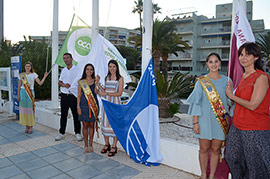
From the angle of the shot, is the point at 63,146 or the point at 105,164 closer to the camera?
the point at 105,164

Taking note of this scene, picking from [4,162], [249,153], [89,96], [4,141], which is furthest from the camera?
[4,141]

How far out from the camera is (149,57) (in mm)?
3977

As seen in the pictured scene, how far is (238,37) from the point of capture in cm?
289

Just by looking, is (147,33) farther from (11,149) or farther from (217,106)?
(11,149)

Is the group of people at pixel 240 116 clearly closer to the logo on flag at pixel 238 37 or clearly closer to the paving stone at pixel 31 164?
the logo on flag at pixel 238 37

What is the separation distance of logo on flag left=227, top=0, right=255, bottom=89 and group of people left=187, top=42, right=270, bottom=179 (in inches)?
10.4

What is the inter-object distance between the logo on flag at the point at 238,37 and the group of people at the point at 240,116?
0.87 feet

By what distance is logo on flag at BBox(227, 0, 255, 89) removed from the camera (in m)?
2.88

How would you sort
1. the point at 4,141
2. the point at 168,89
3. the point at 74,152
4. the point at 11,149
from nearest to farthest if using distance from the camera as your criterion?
the point at 74,152, the point at 11,149, the point at 4,141, the point at 168,89

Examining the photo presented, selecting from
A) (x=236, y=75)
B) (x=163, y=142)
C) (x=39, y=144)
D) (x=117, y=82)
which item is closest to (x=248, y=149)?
(x=236, y=75)

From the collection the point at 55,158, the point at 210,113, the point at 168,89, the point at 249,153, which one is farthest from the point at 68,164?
the point at 168,89

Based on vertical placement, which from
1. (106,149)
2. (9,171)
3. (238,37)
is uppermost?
(238,37)

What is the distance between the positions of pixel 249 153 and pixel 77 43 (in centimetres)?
491

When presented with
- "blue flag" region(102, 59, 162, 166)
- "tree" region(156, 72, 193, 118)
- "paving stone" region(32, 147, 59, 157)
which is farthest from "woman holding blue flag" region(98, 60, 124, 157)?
"tree" region(156, 72, 193, 118)
